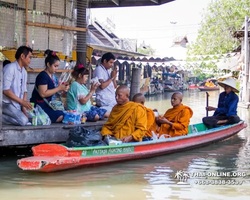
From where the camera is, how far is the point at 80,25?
1033 centimetres

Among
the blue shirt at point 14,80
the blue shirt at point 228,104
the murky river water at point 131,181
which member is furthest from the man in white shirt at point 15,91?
the blue shirt at point 228,104

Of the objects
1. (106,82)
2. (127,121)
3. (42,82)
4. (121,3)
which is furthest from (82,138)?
(121,3)

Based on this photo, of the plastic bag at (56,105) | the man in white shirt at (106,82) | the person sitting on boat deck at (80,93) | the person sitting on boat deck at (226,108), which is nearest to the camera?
the plastic bag at (56,105)

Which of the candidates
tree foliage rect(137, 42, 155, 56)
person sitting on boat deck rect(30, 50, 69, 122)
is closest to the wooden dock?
person sitting on boat deck rect(30, 50, 69, 122)

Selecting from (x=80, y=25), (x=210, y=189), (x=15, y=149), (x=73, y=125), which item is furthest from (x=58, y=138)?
(x=80, y=25)

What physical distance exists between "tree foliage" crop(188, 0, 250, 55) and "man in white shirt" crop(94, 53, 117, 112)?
822 inches

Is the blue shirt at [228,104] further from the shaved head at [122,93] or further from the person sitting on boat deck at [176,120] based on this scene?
the shaved head at [122,93]

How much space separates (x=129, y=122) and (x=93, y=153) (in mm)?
884

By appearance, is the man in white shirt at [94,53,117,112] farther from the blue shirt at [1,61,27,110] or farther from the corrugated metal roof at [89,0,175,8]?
the corrugated metal roof at [89,0,175,8]

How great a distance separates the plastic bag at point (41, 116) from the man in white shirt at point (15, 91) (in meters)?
0.19

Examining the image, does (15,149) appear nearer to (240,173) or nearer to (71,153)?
A: (71,153)

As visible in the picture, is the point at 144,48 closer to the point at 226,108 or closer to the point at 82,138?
the point at 226,108

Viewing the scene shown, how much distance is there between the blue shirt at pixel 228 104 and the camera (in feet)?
32.3

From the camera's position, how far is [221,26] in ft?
97.2
